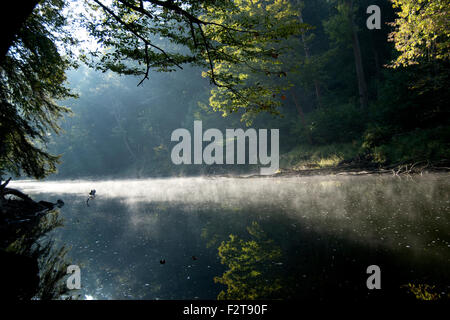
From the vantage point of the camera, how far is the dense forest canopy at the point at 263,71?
229 inches

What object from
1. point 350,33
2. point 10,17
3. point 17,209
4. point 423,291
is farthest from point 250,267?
point 350,33

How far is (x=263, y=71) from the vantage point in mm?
6152

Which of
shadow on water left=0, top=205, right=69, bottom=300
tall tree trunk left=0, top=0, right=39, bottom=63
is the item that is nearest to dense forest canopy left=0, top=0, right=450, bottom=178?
tall tree trunk left=0, top=0, right=39, bottom=63

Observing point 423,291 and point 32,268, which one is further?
point 32,268

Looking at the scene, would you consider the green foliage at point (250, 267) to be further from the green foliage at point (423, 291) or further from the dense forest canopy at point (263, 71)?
the dense forest canopy at point (263, 71)

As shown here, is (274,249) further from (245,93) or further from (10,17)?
(10,17)

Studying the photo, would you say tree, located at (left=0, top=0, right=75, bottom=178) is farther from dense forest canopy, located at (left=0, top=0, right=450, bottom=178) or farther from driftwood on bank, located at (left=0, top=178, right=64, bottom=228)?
driftwood on bank, located at (left=0, top=178, right=64, bottom=228)

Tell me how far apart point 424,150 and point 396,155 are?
138cm

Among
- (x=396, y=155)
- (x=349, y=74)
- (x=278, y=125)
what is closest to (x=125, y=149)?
(x=278, y=125)

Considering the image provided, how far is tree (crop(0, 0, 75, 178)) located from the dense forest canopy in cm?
4

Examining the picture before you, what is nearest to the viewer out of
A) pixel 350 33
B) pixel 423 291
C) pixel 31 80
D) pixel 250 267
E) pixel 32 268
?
pixel 423 291

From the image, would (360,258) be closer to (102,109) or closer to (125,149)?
(125,149)

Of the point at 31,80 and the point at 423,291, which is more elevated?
the point at 31,80

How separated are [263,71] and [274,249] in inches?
175
